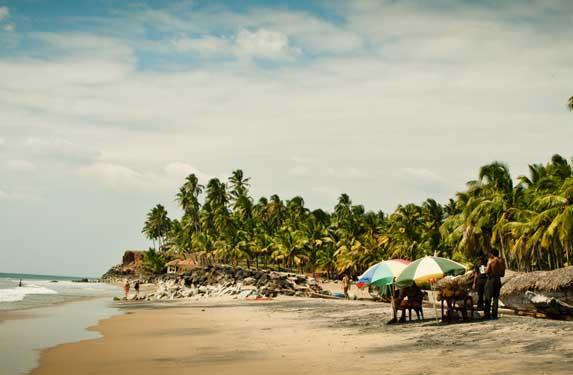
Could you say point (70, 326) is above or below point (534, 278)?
below

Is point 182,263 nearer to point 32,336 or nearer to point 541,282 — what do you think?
point 32,336

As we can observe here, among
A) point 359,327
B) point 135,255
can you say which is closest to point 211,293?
point 359,327

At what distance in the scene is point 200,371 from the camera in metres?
10.4

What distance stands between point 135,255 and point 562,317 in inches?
5303

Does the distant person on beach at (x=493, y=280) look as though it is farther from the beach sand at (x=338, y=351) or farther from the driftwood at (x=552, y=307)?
the driftwood at (x=552, y=307)

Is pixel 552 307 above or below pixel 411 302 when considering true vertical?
below

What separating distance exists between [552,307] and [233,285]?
1452 inches

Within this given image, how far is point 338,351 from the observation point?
1195 centimetres

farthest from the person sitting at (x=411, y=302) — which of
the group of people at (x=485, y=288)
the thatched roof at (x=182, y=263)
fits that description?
the thatched roof at (x=182, y=263)

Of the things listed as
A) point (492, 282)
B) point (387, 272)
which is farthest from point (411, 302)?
point (492, 282)

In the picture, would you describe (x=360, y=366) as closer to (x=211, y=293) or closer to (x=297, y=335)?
(x=297, y=335)

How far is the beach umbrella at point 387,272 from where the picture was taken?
55.5ft

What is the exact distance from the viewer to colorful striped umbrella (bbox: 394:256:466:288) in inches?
598

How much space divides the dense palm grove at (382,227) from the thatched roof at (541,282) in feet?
52.4
